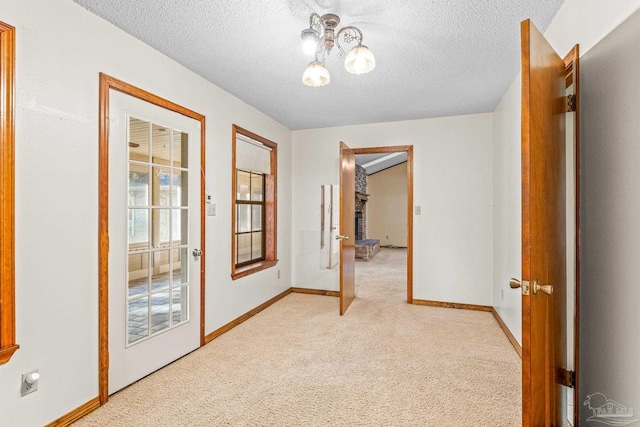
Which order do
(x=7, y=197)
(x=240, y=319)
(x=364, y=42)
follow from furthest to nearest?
1. (x=240, y=319)
2. (x=364, y=42)
3. (x=7, y=197)

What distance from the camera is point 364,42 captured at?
2266 millimetres

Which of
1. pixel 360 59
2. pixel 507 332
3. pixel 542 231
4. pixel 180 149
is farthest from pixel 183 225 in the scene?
pixel 507 332

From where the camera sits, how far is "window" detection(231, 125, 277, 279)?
3.59m

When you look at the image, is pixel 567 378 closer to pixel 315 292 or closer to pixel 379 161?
pixel 315 292

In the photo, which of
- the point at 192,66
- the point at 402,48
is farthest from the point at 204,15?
the point at 402,48

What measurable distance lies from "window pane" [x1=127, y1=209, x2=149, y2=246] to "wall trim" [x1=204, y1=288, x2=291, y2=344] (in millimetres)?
1123

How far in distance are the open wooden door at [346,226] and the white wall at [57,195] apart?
2238mm

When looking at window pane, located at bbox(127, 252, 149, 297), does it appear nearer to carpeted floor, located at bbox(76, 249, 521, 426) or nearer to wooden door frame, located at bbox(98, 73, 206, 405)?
wooden door frame, located at bbox(98, 73, 206, 405)

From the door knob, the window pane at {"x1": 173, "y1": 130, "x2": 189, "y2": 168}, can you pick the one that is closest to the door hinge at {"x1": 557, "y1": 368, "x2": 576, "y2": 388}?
the door knob

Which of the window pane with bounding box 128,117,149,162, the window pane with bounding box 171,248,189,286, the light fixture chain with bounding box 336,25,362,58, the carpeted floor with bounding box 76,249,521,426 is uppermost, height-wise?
the light fixture chain with bounding box 336,25,362,58

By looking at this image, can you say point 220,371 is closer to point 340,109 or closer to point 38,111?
point 38,111

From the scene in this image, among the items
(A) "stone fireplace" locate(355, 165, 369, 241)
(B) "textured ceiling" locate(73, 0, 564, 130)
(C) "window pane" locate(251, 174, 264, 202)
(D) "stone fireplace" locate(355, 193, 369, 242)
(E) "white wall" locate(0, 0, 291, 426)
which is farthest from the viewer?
(D) "stone fireplace" locate(355, 193, 369, 242)

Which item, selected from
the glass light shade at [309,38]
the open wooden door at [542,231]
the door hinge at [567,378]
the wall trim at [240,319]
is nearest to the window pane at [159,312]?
the wall trim at [240,319]

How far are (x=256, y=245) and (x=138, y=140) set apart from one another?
2186 millimetres
